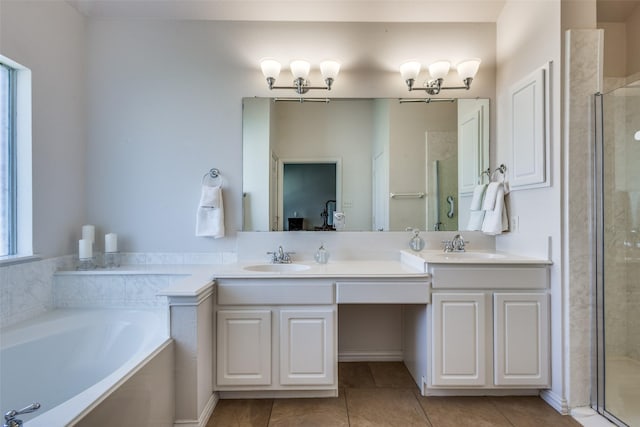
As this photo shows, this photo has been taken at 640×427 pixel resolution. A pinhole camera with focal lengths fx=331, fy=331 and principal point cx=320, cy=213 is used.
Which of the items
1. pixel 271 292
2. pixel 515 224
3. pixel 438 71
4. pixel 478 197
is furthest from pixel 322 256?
pixel 438 71

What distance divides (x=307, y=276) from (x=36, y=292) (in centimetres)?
169

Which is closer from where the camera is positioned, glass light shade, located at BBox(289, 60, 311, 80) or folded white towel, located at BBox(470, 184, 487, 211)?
glass light shade, located at BBox(289, 60, 311, 80)

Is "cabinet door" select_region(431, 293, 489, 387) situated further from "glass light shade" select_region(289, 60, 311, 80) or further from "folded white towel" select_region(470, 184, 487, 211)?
"glass light shade" select_region(289, 60, 311, 80)

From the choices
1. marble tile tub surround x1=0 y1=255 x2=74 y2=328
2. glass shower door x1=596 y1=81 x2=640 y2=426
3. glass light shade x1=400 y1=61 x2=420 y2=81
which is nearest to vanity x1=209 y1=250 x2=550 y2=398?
glass shower door x1=596 y1=81 x2=640 y2=426

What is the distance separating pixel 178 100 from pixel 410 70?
174 cm

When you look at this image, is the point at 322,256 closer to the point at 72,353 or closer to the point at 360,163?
the point at 360,163

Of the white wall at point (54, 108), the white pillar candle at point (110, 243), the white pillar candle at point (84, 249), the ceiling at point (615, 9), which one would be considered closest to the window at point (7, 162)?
the white wall at point (54, 108)

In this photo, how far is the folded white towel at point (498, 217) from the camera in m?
2.34

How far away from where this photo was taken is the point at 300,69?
2.37 metres

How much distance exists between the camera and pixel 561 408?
1.85m

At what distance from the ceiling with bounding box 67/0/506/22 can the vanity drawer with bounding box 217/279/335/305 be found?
195cm

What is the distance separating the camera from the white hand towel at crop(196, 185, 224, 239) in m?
2.43

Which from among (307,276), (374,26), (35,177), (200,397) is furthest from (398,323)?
(35,177)

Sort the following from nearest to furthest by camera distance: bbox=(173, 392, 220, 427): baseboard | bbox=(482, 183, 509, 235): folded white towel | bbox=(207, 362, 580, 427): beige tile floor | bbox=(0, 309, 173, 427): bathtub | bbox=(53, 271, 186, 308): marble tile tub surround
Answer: bbox=(0, 309, 173, 427): bathtub
bbox=(173, 392, 220, 427): baseboard
bbox=(207, 362, 580, 427): beige tile floor
bbox=(53, 271, 186, 308): marble tile tub surround
bbox=(482, 183, 509, 235): folded white towel
